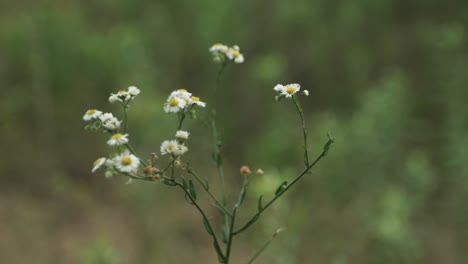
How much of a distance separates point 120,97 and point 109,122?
0.18 m

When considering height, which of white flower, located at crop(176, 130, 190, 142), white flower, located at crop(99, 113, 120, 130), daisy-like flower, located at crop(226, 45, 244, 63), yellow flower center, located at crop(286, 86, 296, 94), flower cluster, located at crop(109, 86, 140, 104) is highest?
daisy-like flower, located at crop(226, 45, 244, 63)

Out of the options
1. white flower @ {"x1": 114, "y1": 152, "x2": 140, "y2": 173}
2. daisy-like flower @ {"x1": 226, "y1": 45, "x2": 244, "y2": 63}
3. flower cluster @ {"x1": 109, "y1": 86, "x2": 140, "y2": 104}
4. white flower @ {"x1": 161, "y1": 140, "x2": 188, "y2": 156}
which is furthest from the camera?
daisy-like flower @ {"x1": 226, "y1": 45, "x2": 244, "y2": 63}

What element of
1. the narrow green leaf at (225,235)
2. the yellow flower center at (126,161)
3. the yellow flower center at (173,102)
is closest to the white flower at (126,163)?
the yellow flower center at (126,161)

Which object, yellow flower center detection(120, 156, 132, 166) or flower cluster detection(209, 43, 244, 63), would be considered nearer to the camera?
yellow flower center detection(120, 156, 132, 166)

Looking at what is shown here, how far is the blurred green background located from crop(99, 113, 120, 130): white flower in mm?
2123

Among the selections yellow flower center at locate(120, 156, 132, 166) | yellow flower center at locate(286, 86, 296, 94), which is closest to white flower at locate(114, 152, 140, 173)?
yellow flower center at locate(120, 156, 132, 166)

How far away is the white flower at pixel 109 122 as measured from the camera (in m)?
1.30

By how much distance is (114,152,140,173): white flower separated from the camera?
1.21m

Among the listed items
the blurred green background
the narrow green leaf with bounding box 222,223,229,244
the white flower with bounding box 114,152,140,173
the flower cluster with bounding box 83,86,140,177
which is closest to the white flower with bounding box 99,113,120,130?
the flower cluster with bounding box 83,86,140,177

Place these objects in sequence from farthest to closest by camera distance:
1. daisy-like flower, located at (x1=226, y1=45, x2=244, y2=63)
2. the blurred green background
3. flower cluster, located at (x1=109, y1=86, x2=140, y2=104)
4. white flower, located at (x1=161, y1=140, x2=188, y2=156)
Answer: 1. the blurred green background
2. daisy-like flower, located at (x1=226, y1=45, x2=244, y2=63)
3. flower cluster, located at (x1=109, y1=86, x2=140, y2=104)
4. white flower, located at (x1=161, y1=140, x2=188, y2=156)

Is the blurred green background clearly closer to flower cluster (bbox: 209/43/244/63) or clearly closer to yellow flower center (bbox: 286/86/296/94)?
flower cluster (bbox: 209/43/244/63)

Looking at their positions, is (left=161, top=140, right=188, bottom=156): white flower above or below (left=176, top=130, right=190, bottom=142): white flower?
below

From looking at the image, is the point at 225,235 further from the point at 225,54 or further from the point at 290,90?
the point at 225,54

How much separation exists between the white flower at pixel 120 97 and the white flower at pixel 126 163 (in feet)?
0.80
